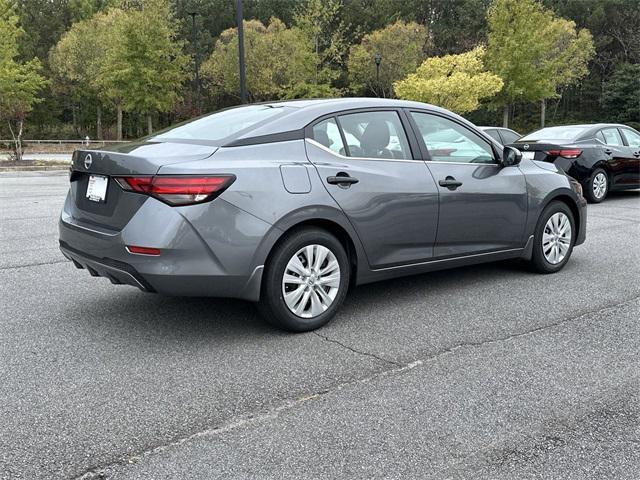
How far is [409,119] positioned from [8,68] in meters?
28.3

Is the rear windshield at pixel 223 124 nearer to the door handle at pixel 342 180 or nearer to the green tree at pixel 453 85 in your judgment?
the door handle at pixel 342 180

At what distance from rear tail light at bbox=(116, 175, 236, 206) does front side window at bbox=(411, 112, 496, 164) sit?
1.96 metres

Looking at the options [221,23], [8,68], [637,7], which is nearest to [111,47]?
[8,68]

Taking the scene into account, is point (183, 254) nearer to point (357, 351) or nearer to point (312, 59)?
point (357, 351)

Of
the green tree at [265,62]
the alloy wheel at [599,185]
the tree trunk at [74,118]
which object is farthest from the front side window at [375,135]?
the tree trunk at [74,118]

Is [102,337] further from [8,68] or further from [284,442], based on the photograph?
[8,68]

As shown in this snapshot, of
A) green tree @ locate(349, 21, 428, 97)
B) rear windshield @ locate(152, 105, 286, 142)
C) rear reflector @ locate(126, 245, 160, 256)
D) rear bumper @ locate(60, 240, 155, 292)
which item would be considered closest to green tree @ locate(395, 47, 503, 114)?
green tree @ locate(349, 21, 428, 97)

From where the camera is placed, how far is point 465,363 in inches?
144

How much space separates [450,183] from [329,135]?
44.5 inches

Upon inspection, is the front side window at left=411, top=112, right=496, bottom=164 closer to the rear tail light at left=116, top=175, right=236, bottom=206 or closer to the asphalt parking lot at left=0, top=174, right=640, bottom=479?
the asphalt parking lot at left=0, top=174, right=640, bottom=479

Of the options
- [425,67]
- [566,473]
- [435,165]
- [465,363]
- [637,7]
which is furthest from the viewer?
[637,7]

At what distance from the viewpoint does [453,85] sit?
33062 millimetres

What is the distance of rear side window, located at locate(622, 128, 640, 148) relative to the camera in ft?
39.2

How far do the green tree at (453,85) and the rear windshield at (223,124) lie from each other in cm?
2977
